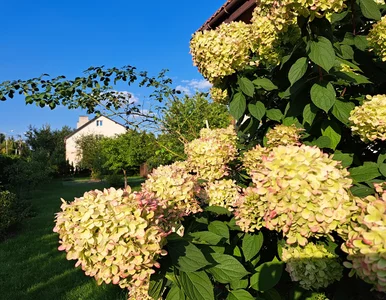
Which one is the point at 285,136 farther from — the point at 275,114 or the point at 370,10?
the point at 370,10

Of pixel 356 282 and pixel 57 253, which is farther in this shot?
pixel 57 253

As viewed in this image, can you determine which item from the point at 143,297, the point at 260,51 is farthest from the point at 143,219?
the point at 260,51

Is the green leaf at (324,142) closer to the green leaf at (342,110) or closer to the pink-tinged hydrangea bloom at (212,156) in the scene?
the green leaf at (342,110)

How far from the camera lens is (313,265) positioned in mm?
1255

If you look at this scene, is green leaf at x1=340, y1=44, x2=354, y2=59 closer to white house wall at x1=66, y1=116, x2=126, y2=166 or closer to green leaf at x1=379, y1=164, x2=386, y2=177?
green leaf at x1=379, y1=164, x2=386, y2=177

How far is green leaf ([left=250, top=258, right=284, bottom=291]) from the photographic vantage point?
140 centimetres

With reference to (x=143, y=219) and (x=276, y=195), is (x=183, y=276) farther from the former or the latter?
(x=276, y=195)

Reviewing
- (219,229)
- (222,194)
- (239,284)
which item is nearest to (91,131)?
(222,194)

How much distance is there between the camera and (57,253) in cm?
569

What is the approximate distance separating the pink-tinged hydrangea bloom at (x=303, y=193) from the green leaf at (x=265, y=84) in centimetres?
68

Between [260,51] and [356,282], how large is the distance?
4.19 ft

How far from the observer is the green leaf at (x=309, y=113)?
150cm

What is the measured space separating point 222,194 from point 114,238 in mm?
920

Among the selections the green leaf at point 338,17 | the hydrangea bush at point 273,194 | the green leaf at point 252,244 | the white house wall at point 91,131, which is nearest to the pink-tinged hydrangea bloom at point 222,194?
the hydrangea bush at point 273,194
